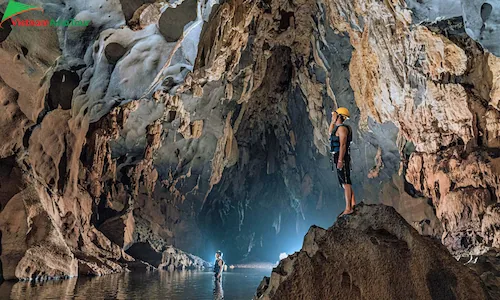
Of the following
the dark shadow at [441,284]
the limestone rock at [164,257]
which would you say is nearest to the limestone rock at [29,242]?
the dark shadow at [441,284]

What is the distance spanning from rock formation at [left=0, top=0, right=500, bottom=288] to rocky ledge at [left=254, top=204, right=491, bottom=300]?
18.2ft

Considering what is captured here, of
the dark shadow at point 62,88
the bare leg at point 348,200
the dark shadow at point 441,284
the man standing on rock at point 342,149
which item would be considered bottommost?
the dark shadow at point 441,284

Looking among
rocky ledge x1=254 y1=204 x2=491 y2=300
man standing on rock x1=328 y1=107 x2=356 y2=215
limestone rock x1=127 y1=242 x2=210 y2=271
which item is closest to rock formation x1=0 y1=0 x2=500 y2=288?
limestone rock x1=127 y1=242 x2=210 y2=271

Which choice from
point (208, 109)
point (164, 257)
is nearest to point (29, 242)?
point (208, 109)

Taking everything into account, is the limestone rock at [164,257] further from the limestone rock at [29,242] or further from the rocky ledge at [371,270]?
the rocky ledge at [371,270]

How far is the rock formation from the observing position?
8.51m

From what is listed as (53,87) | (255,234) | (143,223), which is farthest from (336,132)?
(255,234)

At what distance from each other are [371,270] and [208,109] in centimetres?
1448

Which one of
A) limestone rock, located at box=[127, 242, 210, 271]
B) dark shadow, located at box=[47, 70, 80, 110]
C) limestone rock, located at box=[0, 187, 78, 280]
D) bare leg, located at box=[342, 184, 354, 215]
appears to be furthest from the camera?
limestone rock, located at box=[127, 242, 210, 271]

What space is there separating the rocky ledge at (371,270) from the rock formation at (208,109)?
554cm

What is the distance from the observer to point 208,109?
17062 mm

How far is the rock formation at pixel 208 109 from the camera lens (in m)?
8.51

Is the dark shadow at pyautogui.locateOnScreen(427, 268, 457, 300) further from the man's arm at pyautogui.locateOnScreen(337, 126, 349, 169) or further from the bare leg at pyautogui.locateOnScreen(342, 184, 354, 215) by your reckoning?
the man's arm at pyautogui.locateOnScreen(337, 126, 349, 169)

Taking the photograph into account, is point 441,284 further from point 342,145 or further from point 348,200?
point 342,145
